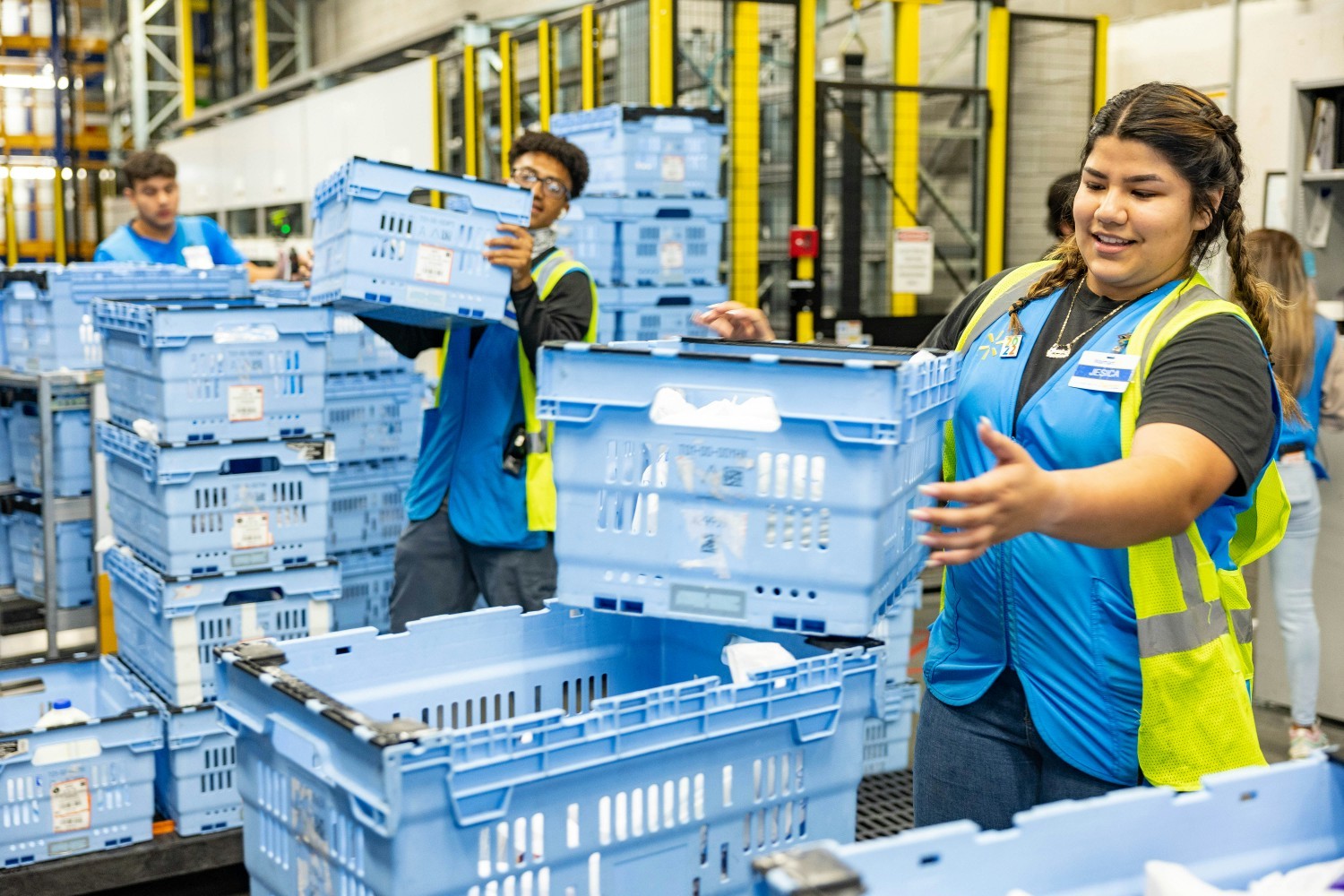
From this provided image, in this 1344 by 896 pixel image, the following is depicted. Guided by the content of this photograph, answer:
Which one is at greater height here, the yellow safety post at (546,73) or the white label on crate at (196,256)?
the yellow safety post at (546,73)

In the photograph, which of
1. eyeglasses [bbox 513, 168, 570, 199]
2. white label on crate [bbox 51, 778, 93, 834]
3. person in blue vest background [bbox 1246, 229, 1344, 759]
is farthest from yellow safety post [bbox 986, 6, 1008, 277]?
white label on crate [bbox 51, 778, 93, 834]

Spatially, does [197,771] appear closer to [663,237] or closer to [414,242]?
[414,242]

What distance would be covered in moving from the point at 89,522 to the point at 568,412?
11.9 ft

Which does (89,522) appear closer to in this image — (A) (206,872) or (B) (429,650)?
(A) (206,872)

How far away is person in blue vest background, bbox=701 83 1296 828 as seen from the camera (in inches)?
66.1

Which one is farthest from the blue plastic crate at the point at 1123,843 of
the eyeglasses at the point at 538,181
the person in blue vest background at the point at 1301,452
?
the person in blue vest background at the point at 1301,452

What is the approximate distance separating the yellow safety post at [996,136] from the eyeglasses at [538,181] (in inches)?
194

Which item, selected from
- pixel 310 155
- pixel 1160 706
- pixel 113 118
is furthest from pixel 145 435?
pixel 113 118

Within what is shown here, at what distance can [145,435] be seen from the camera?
392 centimetres

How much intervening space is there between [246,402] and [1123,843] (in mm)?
3242

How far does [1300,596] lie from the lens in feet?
16.0

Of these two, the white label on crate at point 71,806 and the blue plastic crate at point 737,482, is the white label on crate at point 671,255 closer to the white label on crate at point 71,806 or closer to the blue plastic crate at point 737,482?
the white label on crate at point 71,806

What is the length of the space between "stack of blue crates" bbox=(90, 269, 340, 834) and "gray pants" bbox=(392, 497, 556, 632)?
1.85ft

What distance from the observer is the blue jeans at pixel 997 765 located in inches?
74.8
